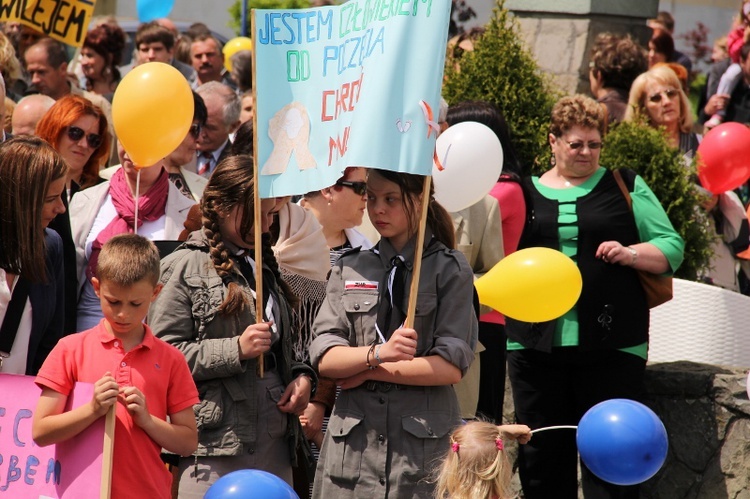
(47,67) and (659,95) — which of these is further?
(47,67)

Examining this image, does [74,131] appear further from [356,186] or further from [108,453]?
[108,453]

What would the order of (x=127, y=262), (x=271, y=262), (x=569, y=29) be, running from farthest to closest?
(x=569, y=29) → (x=271, y=262) → (x=127, y=262)

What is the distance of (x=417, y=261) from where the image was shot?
439 centimetres

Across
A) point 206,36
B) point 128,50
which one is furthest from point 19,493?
point 128,50

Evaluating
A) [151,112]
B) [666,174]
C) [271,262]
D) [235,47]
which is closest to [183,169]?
[151,112]

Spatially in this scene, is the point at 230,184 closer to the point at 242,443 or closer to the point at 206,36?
the point at 242,443

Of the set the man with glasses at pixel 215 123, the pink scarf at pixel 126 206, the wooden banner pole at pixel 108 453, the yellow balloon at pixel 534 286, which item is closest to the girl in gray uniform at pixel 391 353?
the wooden banner pole at pixel 108 453

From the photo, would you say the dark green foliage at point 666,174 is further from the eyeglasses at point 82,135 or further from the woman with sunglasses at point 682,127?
the eyeglasses at point 82,135

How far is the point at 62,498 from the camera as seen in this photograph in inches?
165

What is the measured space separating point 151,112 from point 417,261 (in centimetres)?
212

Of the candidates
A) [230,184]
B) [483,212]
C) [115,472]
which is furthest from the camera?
[483,212]

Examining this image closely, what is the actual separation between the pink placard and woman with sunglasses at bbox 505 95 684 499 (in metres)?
2.84

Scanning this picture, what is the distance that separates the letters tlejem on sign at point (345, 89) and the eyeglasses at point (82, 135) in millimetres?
1864

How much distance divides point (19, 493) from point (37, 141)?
1.35 metres
